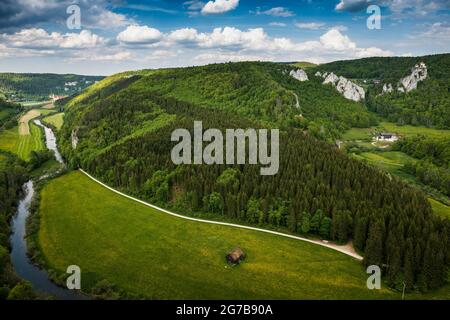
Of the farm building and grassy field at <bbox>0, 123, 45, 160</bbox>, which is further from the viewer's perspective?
the farm building

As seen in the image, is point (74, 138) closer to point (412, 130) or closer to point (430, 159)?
point (430, 159)

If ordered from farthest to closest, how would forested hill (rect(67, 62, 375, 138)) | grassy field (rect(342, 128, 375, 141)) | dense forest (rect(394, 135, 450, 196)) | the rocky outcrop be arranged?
grassy field (rect(342, 128, 375, 141)) < forested hill (rect(67, 62, 375, 138)) < the rocky outcrop < dense forest (rect(394, 135, 450, 196))

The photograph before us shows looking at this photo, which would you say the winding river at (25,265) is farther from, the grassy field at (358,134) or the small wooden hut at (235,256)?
the grassy field at (358,134)

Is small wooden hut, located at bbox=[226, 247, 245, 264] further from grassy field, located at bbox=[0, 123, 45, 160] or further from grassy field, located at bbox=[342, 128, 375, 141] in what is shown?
grassy field, located at bbox=[342, 128, 375, 141]

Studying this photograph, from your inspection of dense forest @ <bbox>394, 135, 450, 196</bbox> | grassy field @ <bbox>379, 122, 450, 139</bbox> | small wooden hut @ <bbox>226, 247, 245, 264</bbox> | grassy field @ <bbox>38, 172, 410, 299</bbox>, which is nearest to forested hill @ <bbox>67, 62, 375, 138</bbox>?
grassy field @ <bbox>379, 122, 450, 139</bbox>
